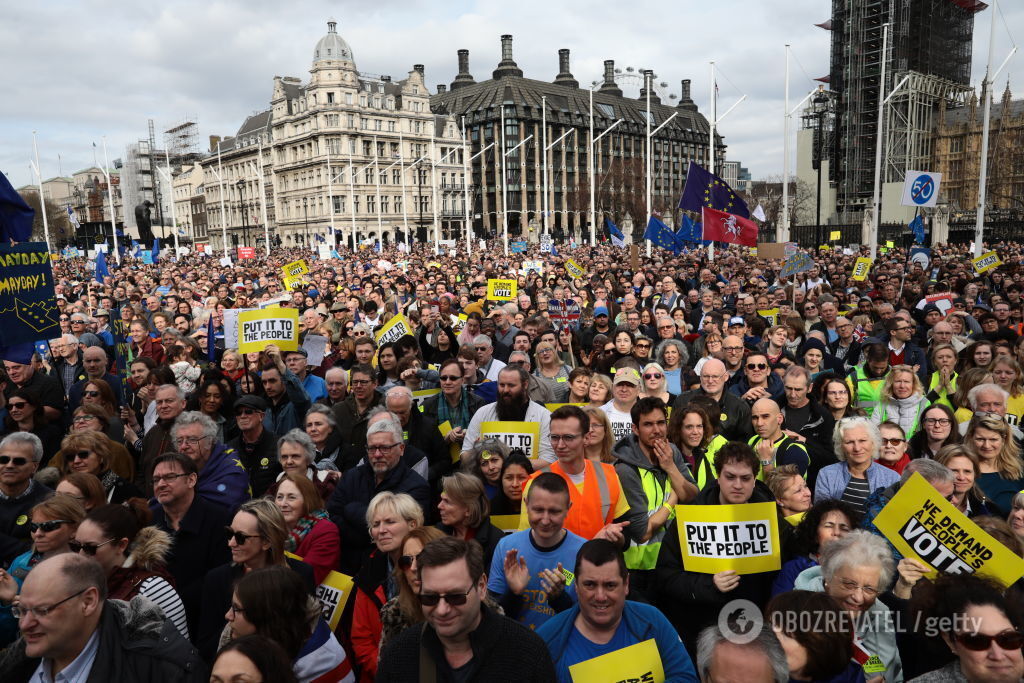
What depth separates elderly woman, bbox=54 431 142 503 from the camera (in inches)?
188

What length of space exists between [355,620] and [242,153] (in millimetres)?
100530

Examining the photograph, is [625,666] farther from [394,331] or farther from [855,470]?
[394,331]

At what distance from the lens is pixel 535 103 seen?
3671 inches

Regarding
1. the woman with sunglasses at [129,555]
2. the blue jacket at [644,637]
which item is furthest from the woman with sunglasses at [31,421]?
the blue jacket at [644,637]

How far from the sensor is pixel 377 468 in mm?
4469

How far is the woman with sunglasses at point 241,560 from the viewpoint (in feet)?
10.8

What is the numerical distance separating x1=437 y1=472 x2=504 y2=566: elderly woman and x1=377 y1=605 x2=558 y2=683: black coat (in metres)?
1.12

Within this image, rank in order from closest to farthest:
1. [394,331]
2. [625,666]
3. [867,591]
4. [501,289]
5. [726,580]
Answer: [625,666] < [867,591] < [726,580] < [394,331] < [501,289]

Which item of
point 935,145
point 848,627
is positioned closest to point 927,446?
point 848,627

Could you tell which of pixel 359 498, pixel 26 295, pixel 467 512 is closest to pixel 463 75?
pixel 26 295

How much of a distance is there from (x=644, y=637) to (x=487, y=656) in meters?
0.68

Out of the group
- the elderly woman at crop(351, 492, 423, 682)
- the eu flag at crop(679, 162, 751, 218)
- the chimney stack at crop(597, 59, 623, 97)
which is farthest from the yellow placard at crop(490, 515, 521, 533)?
the chimney stack at crop(597, 59, 623, 97)

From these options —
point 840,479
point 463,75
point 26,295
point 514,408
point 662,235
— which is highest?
point 463,75

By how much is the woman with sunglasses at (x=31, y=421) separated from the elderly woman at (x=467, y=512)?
425 centimetres
